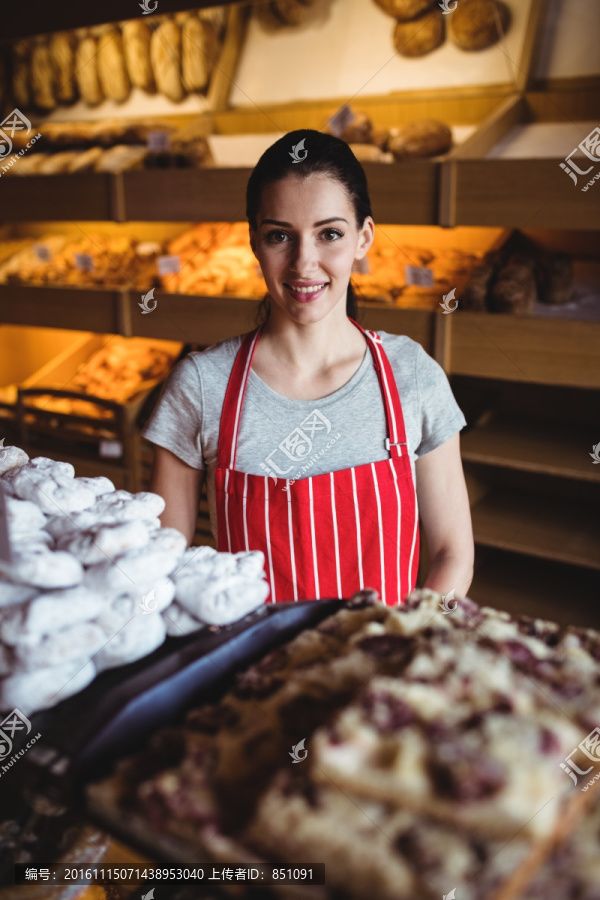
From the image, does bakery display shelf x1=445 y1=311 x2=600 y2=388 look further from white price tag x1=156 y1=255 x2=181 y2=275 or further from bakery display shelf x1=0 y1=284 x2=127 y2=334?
bakery display shelf x1=0 y1=284 x2=127 y2=334

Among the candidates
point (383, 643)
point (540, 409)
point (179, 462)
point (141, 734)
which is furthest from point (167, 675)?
point (540, 409)

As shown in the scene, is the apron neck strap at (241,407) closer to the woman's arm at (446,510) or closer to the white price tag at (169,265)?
the woman's arm at (446,510)

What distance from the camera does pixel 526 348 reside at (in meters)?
2.70

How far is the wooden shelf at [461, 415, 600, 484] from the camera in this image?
9.15ft

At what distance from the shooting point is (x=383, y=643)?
85 cm

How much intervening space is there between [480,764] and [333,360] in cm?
120

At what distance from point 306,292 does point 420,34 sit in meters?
2.26

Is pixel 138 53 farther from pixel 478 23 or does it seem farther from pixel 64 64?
pixel 478 23

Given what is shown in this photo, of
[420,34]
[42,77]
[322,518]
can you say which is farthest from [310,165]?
[42,77]

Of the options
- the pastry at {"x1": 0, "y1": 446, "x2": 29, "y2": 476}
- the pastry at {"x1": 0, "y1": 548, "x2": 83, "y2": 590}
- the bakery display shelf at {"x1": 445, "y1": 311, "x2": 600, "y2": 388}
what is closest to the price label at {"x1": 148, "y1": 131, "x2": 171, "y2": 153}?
the bakery display shelf at {"x1": 445, "y1": 311, "x2": 600, "y2": 388}

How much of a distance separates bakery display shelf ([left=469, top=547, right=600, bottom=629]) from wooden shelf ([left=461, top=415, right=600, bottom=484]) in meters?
0.46

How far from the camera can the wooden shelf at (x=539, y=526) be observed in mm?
2826

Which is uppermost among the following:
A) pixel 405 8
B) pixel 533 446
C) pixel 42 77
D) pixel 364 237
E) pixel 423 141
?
pixel 405 8

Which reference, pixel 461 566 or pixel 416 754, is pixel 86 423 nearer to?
pixel 461 566
